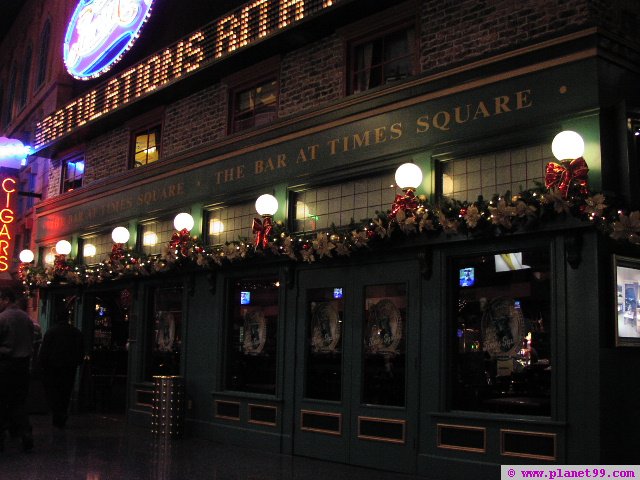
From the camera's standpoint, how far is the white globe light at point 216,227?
12.4 m

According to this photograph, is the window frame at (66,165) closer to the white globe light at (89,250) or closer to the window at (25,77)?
the white globe light at (89,250)

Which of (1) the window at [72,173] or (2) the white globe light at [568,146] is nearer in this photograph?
(2) the white globe light at [568,146]

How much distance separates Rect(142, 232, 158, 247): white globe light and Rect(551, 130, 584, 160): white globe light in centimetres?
849

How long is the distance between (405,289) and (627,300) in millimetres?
2613

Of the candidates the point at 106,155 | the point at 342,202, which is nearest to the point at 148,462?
the point at 342,202

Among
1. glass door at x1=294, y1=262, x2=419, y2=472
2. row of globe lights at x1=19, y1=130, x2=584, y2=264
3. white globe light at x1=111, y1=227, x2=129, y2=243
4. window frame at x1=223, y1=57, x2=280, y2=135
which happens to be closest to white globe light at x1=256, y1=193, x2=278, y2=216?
row of globe lights at x1=19, y1=130, x2=584, y2=264

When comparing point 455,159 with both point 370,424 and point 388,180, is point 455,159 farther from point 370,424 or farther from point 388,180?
point 370,424

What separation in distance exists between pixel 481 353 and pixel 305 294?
9.58ft

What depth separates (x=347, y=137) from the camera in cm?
1013

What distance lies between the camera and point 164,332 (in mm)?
13461

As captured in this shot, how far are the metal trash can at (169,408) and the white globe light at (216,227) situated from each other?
95.6 inches

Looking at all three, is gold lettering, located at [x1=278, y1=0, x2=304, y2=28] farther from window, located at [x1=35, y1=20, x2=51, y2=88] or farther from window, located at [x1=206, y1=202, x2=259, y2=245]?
window, located at [x1=35, y1=20, x2=51, y2=88]

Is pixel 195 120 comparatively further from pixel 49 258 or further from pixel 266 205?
pixel 49 258

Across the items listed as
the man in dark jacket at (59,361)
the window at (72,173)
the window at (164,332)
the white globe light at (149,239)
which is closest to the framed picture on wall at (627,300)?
the window at (164,332)
